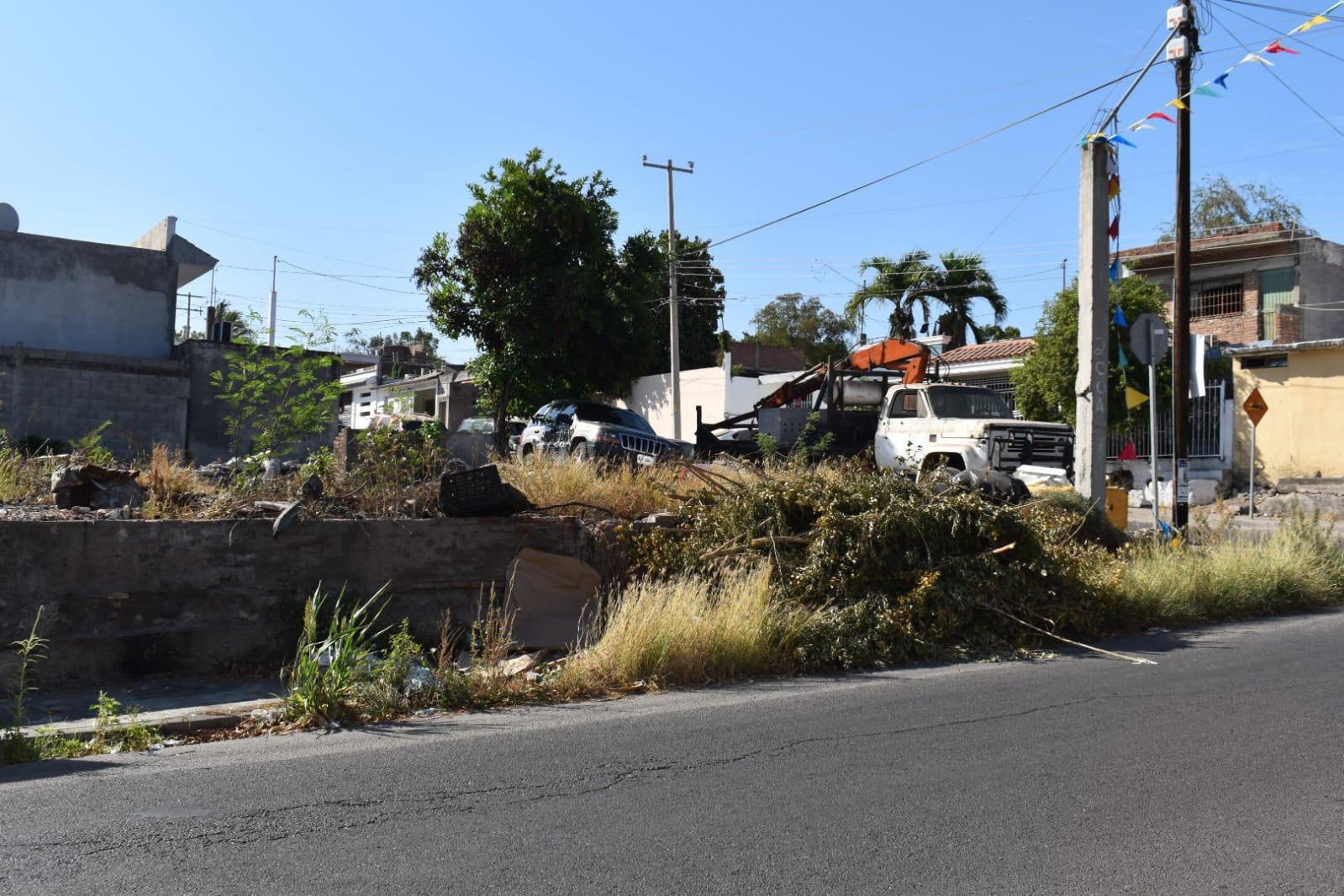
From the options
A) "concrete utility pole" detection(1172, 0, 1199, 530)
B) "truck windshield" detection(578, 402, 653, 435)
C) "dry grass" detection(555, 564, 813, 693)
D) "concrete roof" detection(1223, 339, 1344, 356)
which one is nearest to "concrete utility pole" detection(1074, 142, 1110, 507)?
"concrete utility pole" detection(1172, 0, 1199, 530)

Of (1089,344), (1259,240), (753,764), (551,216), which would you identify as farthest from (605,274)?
(753,764)

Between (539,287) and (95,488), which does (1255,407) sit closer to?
(539,287)

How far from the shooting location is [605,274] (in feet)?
89.2

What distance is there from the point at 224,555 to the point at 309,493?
39.2 inches

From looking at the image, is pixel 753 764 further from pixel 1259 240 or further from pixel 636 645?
pixel 1259 240

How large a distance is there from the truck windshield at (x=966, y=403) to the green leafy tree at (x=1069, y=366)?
909 centimetres

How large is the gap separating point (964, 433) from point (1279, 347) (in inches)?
589

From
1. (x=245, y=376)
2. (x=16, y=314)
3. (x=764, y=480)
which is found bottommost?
(x=764, y=480)

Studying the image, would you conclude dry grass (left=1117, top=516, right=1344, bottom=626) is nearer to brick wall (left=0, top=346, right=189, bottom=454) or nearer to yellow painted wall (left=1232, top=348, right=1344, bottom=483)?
yellow painted wall (left=1232, top=348, right=1344, bottom=483)

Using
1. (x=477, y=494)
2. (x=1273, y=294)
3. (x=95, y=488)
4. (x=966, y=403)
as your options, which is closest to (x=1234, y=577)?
(x=477, y=494)

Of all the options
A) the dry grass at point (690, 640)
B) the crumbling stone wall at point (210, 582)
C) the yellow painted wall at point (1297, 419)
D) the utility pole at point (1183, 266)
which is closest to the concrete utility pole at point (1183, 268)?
the utility pole at point (1183, 266)

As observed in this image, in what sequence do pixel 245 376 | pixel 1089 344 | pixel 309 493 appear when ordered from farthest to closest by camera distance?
pixel 1089 344 → pixel 245 376 → pixel 309 493

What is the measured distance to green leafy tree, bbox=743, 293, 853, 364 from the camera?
54000 mm

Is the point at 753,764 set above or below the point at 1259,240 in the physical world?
below
